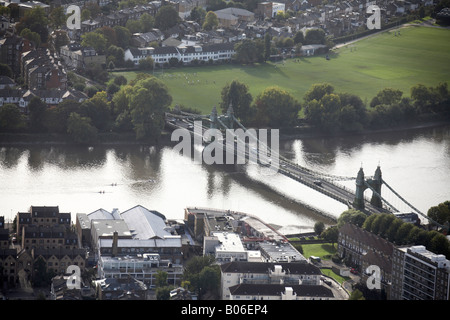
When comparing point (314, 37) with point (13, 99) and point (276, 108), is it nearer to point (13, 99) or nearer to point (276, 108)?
point (276, 108)

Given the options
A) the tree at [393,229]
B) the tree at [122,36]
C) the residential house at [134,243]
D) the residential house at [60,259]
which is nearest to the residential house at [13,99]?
the tree at [122,36]

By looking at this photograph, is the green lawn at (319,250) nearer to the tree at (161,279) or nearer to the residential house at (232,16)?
the tree at (161,279)

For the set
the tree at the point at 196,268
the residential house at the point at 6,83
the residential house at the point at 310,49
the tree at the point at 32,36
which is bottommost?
the tree at the point at 196,268

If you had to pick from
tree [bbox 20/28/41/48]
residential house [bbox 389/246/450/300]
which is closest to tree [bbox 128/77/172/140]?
tree [bbox 20/28/41/48]

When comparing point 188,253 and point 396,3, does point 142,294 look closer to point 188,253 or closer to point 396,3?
point 188,253

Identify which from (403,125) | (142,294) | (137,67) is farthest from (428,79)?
(142,294)

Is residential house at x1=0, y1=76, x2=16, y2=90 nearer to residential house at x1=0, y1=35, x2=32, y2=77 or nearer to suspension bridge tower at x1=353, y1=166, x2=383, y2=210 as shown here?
residential house at x1=0, y1=35, x2=32, y2=77
